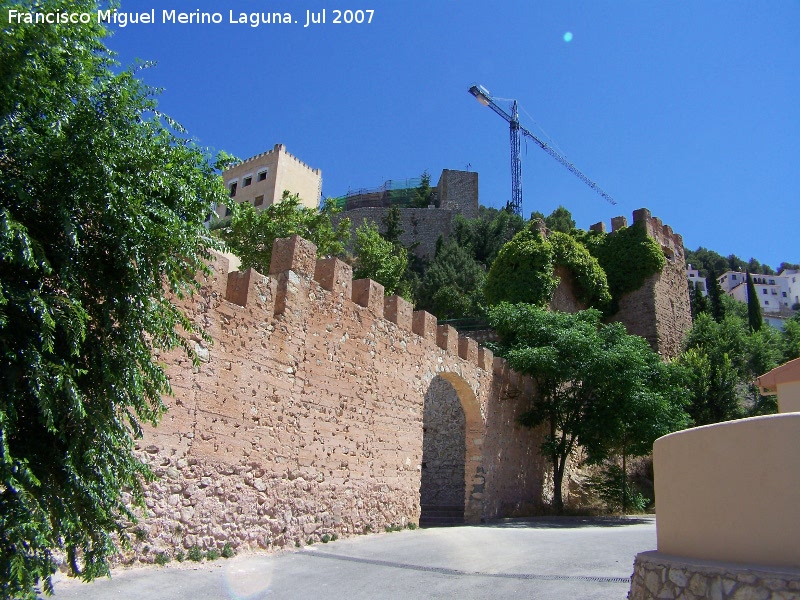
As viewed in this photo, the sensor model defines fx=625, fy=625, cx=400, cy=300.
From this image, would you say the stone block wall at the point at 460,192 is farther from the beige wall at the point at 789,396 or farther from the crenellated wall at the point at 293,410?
the beige wall at the point at 789,396

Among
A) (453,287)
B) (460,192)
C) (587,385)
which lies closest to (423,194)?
(460,192)

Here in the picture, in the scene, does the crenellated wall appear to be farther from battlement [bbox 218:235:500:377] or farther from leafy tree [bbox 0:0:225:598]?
leafy tree [bbox 0:0:225:598]

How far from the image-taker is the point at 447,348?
13.1m

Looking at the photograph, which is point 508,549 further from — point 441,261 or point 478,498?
point 441,261

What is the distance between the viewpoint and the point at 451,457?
1570 centimetres

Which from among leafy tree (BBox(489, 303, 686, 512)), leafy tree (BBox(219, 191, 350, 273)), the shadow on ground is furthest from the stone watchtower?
Answer: leafy tree (BBox(219, 191, 350, 273))

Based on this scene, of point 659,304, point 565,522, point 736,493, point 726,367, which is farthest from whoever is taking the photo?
point 659,304

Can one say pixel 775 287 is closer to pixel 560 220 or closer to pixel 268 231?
pixel 560 220

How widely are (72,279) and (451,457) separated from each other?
42.7ft

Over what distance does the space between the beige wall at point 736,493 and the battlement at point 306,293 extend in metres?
5.63

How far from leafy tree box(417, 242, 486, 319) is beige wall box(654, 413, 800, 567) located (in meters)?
27.3

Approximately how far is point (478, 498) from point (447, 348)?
139 inches

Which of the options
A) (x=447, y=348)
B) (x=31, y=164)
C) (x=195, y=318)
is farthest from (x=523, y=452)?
(x=31, y=164)

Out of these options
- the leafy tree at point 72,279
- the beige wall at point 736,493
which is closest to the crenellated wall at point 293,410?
the leafy tree at point 72,279
